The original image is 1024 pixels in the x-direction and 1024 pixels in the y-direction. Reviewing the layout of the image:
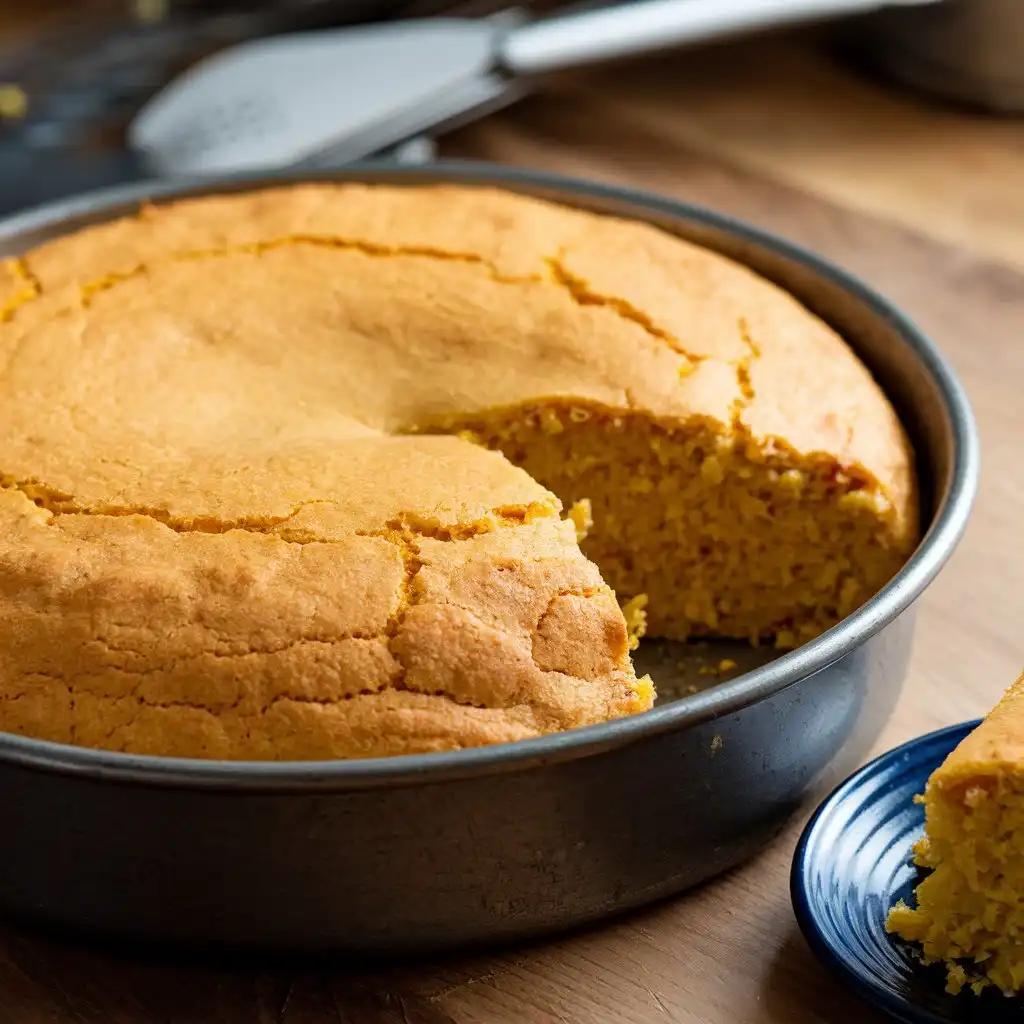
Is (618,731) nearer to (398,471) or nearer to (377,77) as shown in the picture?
(398,471)

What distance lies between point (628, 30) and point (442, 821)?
83.1 inches

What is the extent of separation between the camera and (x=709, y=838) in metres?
1.67

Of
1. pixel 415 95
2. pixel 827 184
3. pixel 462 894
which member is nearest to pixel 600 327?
pixel 462 894

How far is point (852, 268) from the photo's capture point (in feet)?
10.0

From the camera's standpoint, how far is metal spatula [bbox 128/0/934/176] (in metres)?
2.99

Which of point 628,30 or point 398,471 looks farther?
point 628,30

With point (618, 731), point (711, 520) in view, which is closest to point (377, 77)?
point (711, 520)

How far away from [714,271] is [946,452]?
1.64 ft

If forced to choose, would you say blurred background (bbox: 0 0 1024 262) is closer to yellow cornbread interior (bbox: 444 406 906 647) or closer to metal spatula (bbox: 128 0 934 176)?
metal spatula (bbox: 128 0 934 176)

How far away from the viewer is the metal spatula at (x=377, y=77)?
2.99 m

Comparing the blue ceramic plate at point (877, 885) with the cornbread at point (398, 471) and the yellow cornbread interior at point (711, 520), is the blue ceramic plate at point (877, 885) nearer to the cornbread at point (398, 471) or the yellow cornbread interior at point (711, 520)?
the cornbread at point (398, 471)

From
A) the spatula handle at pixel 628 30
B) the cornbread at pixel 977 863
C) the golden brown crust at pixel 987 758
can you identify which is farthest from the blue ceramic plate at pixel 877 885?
the spatula handle at pixel 628 30

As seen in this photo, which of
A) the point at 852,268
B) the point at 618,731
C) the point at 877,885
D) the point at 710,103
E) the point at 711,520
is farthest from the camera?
the point at 710,103

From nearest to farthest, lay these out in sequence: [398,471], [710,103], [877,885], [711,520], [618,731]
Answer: [618,731]
[877,885]
[398,471]
[711,520]
[710,103]
